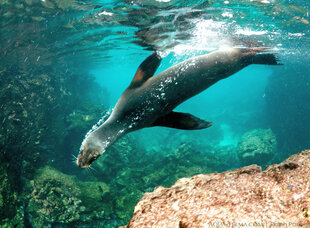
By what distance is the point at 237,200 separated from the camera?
1356 mm

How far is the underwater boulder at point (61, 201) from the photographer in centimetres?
606

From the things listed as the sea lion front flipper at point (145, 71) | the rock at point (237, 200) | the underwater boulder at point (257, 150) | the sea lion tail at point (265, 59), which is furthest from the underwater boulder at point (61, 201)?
the underwater boulder at point (257, 150)

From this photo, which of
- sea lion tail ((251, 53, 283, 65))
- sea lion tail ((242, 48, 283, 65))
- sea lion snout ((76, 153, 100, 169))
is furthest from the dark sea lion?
sea lion tail ((251, 53, 283, 65))

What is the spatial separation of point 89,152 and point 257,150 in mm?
Answer: 15211

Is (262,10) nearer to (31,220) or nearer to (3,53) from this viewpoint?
(31,220)

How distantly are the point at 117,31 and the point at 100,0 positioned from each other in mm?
3845

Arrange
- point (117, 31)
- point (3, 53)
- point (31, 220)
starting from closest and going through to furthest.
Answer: point (31, 220)
point (117, 31)
point (3, 53)

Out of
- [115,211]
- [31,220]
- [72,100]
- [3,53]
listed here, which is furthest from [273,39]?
[3,53]

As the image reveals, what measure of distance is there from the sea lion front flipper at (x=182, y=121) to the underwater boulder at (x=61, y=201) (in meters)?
5.38

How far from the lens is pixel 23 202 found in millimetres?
6332

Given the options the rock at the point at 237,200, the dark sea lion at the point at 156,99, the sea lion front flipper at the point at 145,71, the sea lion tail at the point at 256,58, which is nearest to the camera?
the rock at the point at 237,200

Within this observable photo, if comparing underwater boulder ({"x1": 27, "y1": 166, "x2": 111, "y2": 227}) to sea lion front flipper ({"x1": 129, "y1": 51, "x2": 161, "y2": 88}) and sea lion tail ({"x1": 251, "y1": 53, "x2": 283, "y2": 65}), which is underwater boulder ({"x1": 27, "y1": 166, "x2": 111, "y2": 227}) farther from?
sea lion tail ({"x1": 251, "y1": 53, "x2": 283, "y2": 65})

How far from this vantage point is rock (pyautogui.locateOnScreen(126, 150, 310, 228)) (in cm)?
115

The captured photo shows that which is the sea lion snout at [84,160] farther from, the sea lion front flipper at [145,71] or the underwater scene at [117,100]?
the sea lion front flipper at [145,71]
